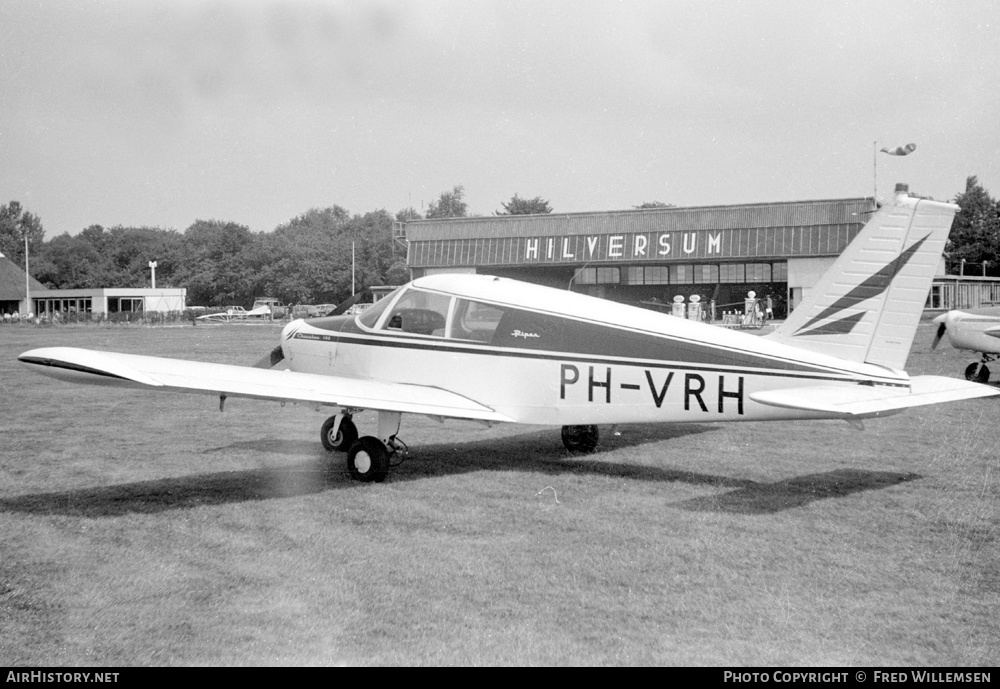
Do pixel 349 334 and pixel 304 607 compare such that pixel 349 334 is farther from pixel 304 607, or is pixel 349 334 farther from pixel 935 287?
pixel 935 287

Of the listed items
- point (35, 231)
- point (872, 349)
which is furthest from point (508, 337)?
point (35, 231)

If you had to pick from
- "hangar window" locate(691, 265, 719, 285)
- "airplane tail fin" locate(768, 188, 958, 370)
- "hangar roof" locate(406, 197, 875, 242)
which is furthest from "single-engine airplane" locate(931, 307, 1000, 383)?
"hangar window" locate(691, 265, 719, 285)

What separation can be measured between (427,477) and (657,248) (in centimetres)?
4968

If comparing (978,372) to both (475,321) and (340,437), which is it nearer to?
(475,321)

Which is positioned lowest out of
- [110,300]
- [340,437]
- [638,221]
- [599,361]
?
[340,437]

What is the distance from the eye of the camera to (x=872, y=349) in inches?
316

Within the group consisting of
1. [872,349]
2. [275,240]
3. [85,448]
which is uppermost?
[275,240]

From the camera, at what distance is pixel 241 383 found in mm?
7875

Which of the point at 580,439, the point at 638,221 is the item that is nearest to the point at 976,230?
the point at 638,221

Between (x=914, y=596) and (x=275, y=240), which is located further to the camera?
(x=275, y=240)

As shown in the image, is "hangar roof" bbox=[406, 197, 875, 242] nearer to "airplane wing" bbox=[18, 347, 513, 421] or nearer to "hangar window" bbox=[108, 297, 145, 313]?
"hangar window" bbox=[108, 297, 145, 313]

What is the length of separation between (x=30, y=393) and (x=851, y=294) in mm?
14439

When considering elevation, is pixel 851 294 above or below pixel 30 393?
above

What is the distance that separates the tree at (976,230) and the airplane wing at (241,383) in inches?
2813
